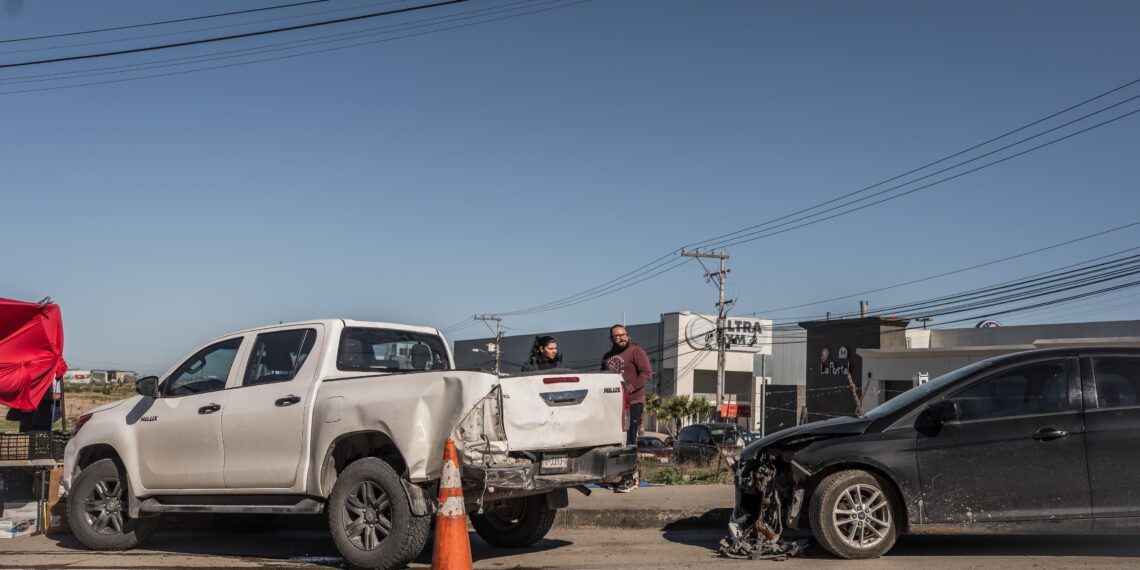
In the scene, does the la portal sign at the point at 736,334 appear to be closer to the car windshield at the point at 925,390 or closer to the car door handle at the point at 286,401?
the car windshield at the point at 925,390

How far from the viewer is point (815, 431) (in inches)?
324

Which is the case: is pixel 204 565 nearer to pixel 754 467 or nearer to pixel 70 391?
pixel 754 467

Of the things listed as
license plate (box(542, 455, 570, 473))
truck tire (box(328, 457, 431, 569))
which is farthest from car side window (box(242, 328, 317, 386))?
license plate (box(542, 455, 570, 473))

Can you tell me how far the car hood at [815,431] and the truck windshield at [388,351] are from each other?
286 cm

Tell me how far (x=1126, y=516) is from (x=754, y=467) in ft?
8.90

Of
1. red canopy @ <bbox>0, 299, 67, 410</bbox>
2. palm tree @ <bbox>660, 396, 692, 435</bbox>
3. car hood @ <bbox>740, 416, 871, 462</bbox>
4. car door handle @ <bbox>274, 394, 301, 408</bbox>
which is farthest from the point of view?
palm tree @ <bbox>660, 396, 692, 435</bbox>

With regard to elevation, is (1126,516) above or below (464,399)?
below

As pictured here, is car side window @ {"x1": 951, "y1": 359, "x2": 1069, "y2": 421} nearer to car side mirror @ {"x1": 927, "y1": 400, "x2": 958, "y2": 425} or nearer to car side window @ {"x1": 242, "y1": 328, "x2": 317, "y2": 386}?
car side mirror @ {"x1": 927, "y1": 400, "x2": 958, "y2": 425}

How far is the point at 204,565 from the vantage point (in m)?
8.27

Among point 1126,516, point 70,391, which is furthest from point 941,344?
point 1126,516

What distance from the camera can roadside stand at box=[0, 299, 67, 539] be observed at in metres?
10.3

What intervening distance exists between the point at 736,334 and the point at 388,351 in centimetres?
6541

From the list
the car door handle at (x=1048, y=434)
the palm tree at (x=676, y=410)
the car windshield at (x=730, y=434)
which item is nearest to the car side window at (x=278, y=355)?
the car door handle at (x=1048, y=434)

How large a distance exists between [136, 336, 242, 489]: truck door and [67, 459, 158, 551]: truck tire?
1.26 ft
